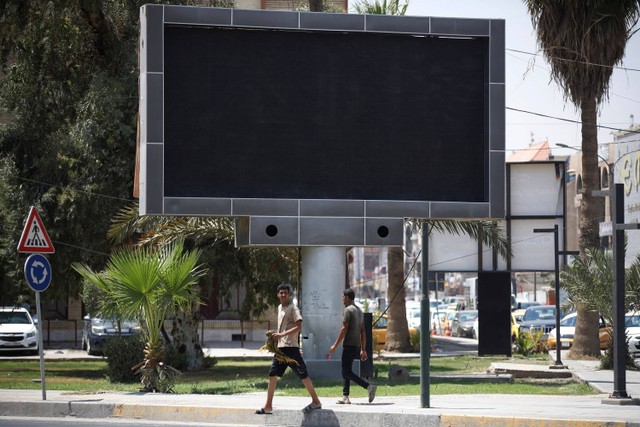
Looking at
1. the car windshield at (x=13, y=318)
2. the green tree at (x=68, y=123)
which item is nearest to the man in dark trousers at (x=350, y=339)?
the green tree at (x=68, y=123)

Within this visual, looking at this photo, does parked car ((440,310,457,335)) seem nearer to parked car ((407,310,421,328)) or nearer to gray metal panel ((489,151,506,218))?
parked car ((407,310,421,328))

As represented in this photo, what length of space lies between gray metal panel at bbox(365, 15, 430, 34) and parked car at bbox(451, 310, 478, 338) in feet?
112

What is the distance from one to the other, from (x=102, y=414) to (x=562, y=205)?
18239 mm

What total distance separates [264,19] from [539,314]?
1157 inches

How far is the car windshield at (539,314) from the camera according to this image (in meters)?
46.3

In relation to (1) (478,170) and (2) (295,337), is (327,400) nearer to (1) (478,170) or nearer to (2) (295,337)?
(2) (295,337)

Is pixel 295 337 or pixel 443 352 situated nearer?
pixel 295 337

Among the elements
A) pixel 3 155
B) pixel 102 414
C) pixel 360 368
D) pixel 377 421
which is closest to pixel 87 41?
pixel 3 155

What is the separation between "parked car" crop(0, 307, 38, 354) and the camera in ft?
126

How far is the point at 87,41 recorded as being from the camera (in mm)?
28641

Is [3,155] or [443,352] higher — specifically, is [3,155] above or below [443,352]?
above

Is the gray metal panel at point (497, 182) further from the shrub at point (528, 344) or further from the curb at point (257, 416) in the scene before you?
the shrub at point (528, 344)

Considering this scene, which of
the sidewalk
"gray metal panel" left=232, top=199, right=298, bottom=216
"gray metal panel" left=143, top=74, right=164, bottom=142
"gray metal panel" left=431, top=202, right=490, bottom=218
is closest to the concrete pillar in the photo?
"gray metal panel" left=232, top=199, right=298, bottom=216

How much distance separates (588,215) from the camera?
3033 centimetres
